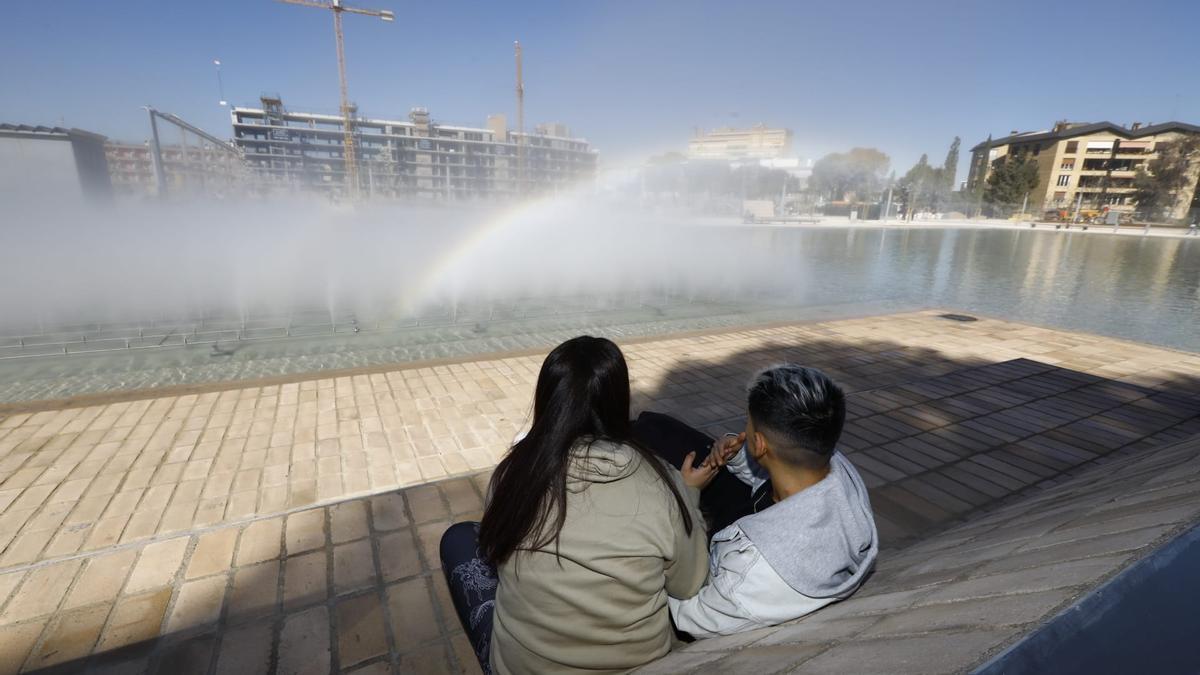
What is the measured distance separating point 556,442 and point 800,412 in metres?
0.61

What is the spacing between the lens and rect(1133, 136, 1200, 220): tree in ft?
160

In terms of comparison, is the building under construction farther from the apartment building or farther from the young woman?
the young woman

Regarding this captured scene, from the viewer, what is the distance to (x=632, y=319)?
9.20 m

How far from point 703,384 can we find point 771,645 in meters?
4.03

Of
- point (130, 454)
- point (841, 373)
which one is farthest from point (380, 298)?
point (841, 373)

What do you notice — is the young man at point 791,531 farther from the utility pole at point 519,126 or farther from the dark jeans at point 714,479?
the utility pole at point 519,126

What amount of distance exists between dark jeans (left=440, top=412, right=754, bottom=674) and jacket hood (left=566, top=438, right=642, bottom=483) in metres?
0.26

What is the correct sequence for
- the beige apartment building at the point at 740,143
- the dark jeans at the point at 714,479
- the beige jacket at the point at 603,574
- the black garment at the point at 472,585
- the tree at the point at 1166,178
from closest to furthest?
1. the beige jacket at the point at 603,574
2. the black garment at the point at 472,585
3. the dark jeans at the point at 714,479
4. the tree at the point at 1166,178
5. the beige apartment building at the point at 740,143

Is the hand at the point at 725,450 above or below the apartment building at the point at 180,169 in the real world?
below

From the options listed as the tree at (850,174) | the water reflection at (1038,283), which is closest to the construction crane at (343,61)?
the water reflection at (1038,283)

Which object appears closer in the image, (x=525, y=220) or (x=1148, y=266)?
(x=1148, y=266)

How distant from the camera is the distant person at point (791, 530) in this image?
127 cm

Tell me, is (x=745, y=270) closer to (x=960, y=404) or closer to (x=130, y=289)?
(x=960, y=404)

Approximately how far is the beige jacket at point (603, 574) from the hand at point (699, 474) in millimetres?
353
